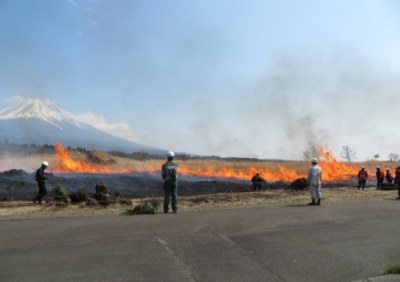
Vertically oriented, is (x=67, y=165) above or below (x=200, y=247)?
above

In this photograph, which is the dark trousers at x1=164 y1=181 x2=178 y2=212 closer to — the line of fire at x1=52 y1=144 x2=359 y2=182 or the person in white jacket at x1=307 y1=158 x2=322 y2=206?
the person in white jacket at x1=307 y1=158 x2=322 y2=206

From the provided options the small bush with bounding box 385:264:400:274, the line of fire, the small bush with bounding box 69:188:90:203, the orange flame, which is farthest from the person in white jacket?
the orange flame

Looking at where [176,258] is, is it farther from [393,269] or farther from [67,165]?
[67,165]

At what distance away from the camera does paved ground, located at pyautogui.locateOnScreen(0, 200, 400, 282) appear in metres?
7.62

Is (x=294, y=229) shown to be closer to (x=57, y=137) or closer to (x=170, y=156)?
(x=170, y=156)

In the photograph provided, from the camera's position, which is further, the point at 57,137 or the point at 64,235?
the point at 57,137

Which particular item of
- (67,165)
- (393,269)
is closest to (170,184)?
(393,269)

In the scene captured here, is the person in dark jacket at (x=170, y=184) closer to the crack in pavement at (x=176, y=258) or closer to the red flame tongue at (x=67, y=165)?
the crack in pavement at (x=176, y=258)

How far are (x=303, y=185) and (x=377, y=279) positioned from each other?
2303 centimetres

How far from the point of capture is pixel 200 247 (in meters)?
9.30

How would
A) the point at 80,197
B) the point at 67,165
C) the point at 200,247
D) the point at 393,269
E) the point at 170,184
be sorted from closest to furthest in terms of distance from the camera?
the point at 393,269 < the point at 200,247 < the point at 170,184 < the point at 80,197 < the point at 67,165

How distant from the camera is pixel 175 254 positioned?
8.74 meters

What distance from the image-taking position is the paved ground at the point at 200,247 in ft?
25.0

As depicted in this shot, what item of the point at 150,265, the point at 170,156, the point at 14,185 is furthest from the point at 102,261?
the point at 14,185
